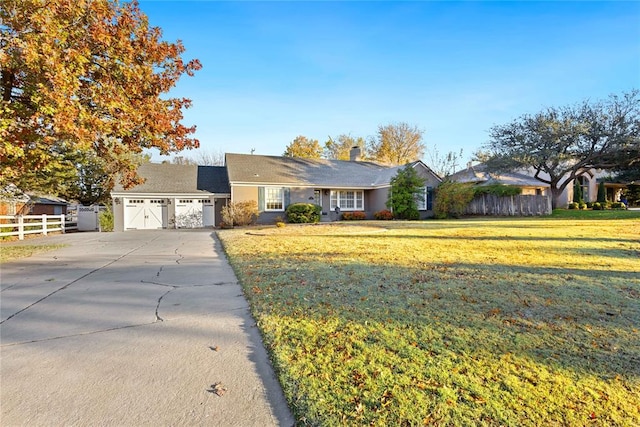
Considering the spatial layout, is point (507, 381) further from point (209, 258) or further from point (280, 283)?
point (209, 258)

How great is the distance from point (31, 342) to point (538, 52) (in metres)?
16.8

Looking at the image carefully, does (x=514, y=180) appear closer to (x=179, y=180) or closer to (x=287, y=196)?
(x=287, y=196)

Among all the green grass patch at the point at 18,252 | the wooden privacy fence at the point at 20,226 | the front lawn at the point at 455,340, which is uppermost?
the wooden privacy fence at the point at 20,226

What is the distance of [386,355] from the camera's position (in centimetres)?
268

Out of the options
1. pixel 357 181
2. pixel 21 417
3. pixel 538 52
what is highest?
pixel 538 52

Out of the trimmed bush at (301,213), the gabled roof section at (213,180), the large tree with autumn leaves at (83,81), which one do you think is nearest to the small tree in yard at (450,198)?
the trimmed bush at (301,213)

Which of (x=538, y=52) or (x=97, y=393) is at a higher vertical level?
(x=538, y=52)

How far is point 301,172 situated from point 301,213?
461cm

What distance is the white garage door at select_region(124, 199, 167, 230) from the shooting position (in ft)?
63.2

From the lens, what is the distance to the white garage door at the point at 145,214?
19250mm

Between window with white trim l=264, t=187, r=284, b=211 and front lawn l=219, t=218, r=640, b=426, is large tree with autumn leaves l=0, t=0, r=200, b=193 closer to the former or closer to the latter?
front lawn l=219, t=218, r=640, b=426

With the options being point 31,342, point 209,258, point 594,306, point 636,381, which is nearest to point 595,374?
point 636,381

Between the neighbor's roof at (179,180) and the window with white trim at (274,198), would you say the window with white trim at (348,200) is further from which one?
the neighbor's roof at (179,180)

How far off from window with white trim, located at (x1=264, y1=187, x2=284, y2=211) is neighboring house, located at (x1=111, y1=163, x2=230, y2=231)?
2855 millimetres
